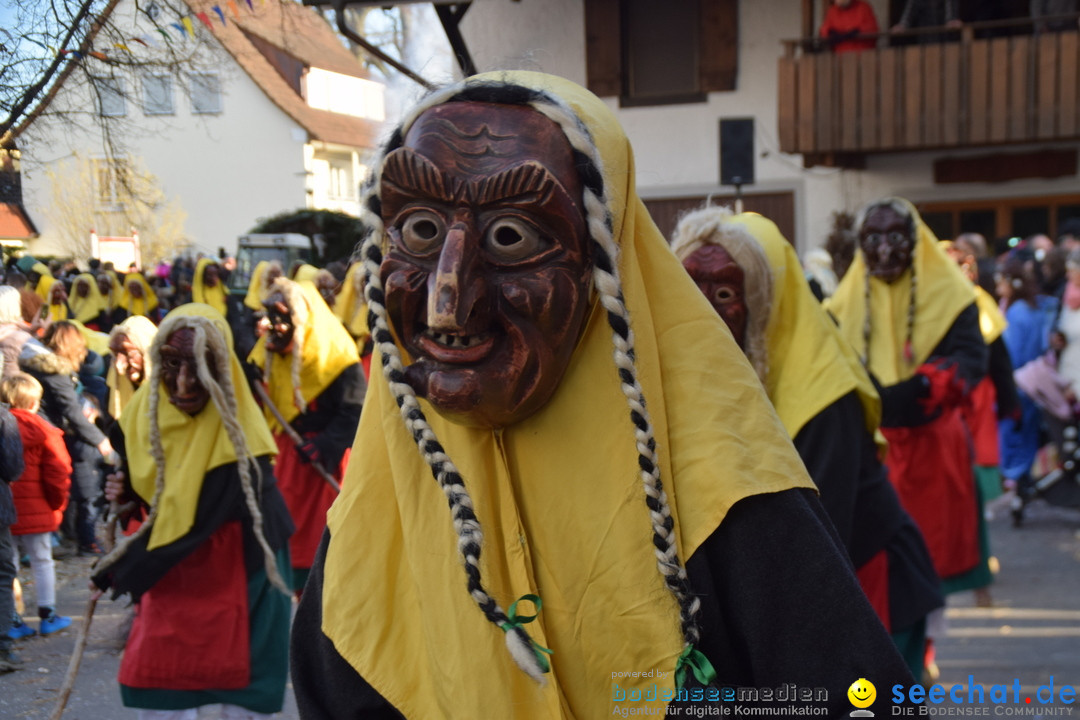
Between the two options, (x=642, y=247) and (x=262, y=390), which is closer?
(x=642, y=247)

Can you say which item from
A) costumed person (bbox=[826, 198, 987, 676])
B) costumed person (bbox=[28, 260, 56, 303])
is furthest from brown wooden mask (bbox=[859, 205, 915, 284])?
costumed person (bbox=[28, 260, 56, 303])

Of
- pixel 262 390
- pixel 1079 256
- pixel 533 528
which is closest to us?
pixel 533 528

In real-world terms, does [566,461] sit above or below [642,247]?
below

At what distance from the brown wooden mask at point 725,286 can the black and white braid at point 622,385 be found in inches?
61.2

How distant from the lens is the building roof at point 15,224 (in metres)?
2.76

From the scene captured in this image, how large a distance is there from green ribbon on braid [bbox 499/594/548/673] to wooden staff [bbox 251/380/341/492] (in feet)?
14.8

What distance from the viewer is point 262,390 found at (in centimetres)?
655

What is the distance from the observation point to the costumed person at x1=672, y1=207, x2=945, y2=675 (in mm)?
3275

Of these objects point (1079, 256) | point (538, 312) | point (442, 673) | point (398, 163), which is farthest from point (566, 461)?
point (1079, 256)

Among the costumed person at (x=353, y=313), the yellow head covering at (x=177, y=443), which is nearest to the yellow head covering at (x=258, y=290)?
the costumed person at (x=353, y=313)

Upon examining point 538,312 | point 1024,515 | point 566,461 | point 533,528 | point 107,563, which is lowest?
point 1024,515

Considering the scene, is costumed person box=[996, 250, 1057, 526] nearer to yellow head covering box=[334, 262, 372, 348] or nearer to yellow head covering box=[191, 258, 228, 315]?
yellow head covering box=[334, 262, 372, 348]

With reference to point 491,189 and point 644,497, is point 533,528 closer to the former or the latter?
point 644,497

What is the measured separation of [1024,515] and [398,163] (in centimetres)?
838
